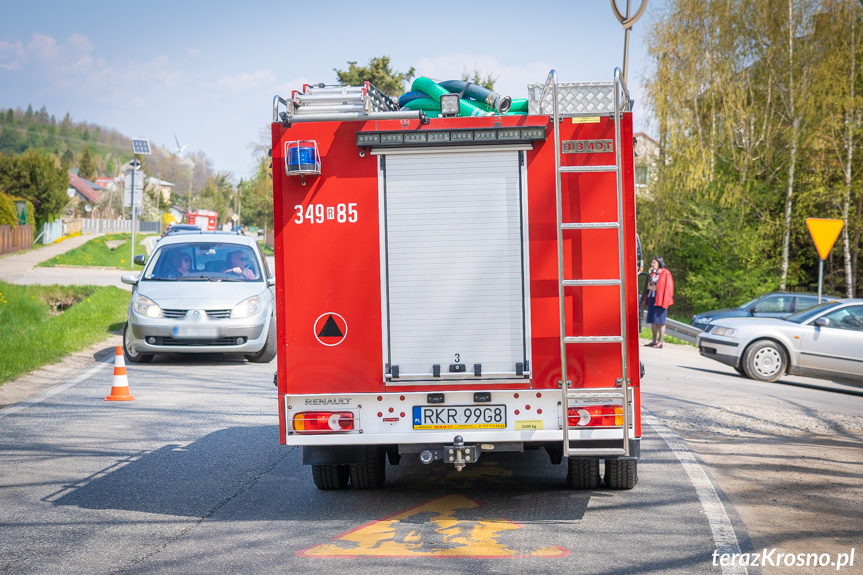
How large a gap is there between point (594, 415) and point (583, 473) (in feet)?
3.32

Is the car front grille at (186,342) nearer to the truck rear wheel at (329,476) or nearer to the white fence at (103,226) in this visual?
the truck rear wheel at (329,476)

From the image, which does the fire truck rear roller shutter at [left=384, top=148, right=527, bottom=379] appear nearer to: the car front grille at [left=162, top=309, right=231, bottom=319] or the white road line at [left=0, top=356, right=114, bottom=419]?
the white road line at [left=0, top=356, right=114, bottom=419]

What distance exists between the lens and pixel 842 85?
31422 millimetres

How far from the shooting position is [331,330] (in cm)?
613

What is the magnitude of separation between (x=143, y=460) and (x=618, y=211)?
15.6 feet

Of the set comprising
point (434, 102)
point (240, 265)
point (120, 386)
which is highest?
point (434, 102)

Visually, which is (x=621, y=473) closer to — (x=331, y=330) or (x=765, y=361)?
(x=331, y=330)

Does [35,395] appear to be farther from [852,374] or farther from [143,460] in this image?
[852,374]

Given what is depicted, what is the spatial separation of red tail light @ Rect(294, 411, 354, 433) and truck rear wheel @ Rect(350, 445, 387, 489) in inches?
25.7

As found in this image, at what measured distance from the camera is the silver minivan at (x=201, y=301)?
543 inches

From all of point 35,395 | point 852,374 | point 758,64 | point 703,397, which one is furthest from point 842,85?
point 35,395

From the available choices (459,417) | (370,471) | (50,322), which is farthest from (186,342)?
(459,417)

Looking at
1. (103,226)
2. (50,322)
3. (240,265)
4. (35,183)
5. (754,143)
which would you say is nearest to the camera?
(240,265)

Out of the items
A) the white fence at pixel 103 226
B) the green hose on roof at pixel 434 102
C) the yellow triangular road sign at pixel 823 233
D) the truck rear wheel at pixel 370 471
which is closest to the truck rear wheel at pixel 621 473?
the truck rear wheel at pixel 370 471
